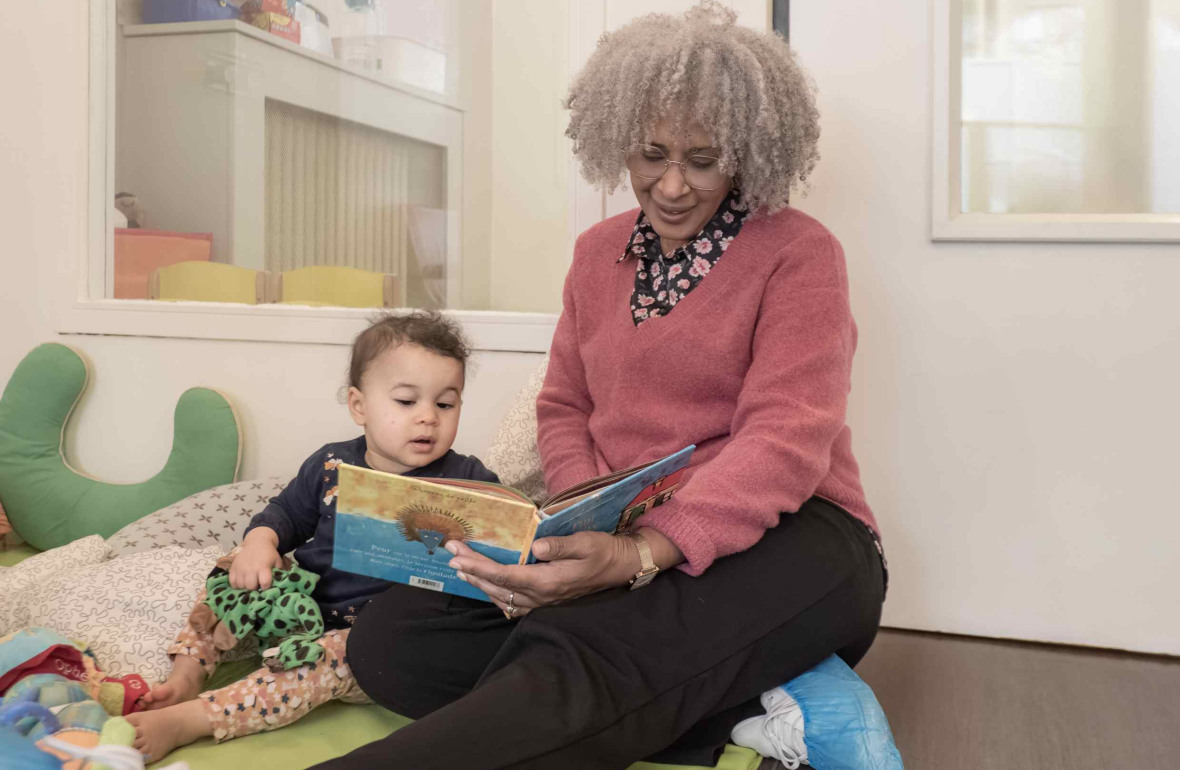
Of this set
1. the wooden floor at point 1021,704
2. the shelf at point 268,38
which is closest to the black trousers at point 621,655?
the wooden floor at point 1021,704

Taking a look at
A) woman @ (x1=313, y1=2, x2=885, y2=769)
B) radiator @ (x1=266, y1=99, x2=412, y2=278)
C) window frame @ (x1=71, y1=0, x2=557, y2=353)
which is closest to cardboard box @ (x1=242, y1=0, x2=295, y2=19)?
radiator @ (x1=266, y1=99, x2=412, y2=278)

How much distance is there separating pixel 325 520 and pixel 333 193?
0.97m

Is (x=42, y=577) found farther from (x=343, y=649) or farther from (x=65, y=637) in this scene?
(x=343, y=649)

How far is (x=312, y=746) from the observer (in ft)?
4.43

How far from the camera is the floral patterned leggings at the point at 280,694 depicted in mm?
1343

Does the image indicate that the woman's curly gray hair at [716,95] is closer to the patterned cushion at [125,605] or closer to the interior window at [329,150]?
the interior window at [329,150]

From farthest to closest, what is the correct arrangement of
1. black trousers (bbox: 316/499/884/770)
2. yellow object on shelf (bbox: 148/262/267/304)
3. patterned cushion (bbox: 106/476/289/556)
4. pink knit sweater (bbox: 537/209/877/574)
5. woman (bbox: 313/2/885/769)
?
yellow object on shelf (bbox: 148/262/267/304) → patterned cushion (bbox: 106/476/289/556) → pink knit sweater (bbox: 537/209/877/574) → woman (bbox: 313/2/885/769) → black trousers (bbox: 316/499/884/770)

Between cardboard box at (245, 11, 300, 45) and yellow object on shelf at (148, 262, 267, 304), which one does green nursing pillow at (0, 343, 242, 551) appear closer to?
yellow object on shelf at (148, 262, 267, 304)

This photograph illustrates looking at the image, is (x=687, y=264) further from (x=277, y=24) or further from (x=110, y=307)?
(x=110, y=307)

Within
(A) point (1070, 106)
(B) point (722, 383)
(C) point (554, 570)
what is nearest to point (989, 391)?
(A) point (1070, 106)

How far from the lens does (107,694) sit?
4.49ft

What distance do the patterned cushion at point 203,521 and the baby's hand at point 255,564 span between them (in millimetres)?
487

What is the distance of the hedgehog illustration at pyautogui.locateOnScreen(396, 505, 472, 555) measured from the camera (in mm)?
1143

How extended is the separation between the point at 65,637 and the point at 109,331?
1.11m
